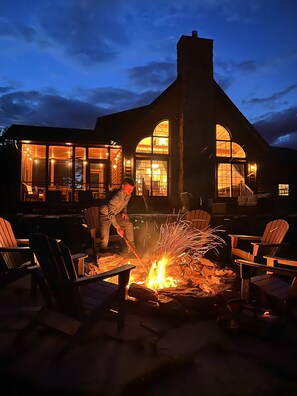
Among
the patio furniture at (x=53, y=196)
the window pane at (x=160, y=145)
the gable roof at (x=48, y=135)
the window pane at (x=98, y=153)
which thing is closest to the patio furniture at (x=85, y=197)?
the patio furniture at (x=53, y=196)

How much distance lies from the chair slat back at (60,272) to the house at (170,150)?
1056 cm

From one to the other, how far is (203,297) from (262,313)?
2.17 ft

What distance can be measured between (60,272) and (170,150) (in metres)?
13.2

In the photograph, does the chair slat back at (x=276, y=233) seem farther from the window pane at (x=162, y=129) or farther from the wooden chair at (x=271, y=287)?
the window pane at (x=162, y=129)

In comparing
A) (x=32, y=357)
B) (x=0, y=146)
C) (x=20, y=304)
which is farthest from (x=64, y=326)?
(x=0, y=146)

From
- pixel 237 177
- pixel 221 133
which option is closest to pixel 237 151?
pixel 221 133

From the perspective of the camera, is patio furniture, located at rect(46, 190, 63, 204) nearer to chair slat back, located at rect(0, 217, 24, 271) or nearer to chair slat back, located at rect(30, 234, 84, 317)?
chair slat back, located at rect(0, 217, 24, 271)

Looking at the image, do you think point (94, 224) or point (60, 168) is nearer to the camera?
point (94, 224)

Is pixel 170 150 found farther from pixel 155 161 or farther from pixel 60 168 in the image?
pixel 60 168

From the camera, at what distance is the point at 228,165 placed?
1638cm

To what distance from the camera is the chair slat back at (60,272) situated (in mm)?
2451

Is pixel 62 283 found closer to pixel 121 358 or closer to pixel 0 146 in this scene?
pixel 121 358

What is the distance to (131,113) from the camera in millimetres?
16781

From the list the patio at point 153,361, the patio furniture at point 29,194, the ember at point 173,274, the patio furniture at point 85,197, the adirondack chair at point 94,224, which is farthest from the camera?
the patio furniture at point 29,194
